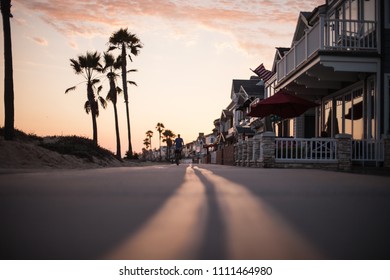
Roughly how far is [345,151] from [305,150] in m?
1.43

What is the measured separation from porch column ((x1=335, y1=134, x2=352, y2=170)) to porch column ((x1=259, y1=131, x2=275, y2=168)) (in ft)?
7.88

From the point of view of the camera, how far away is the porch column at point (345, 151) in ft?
46.6

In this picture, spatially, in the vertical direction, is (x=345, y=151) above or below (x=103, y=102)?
below

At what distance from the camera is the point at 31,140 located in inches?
791

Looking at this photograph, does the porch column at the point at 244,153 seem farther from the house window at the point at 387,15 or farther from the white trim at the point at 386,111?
the house window at the point at 387,15

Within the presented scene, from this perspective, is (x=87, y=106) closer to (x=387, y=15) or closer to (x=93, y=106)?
(x=93, y=106)

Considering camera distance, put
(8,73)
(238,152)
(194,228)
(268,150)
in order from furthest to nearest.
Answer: (238,152)
(268,150)
(8,73)
(194,228)

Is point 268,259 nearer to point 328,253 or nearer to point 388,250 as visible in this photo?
point 328,253

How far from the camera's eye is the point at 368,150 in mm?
14297

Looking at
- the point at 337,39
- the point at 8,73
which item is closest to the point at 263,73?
the point at 337,39

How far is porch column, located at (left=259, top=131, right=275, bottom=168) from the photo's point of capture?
15.0 meters

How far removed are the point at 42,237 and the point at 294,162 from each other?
537 inches

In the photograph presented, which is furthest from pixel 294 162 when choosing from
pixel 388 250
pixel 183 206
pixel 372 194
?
pixel 388 250

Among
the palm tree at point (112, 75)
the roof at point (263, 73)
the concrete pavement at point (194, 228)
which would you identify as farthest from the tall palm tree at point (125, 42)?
the concrete pavement at point (194, 228)
